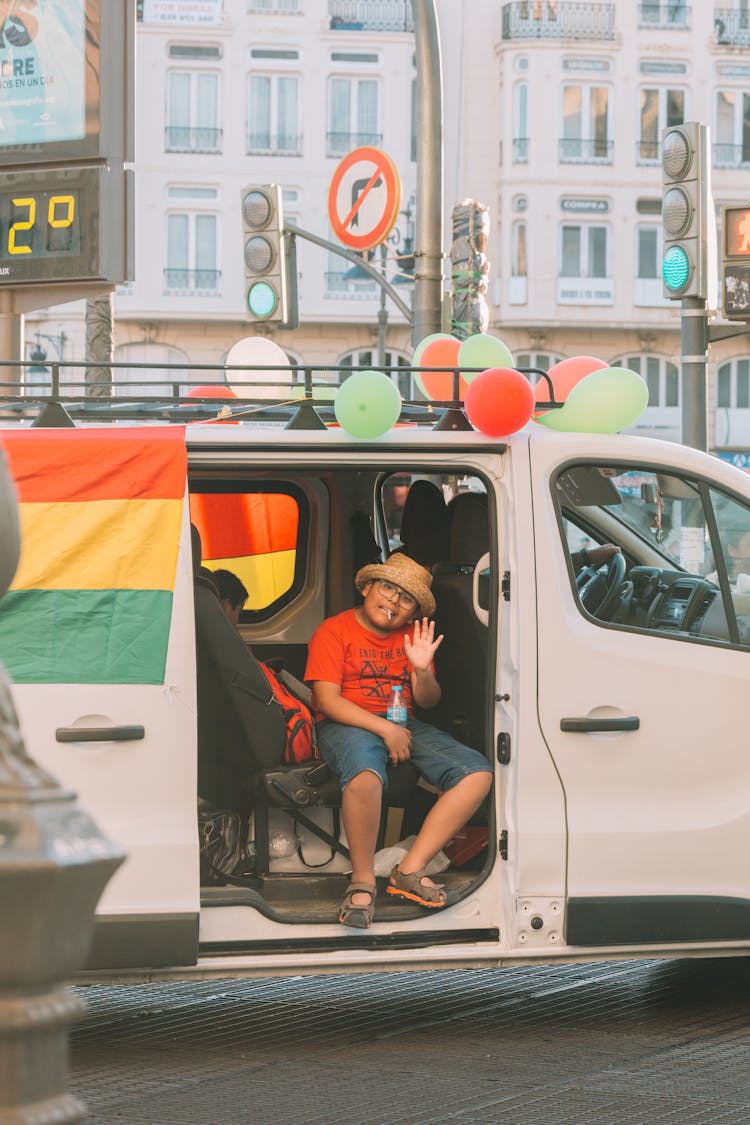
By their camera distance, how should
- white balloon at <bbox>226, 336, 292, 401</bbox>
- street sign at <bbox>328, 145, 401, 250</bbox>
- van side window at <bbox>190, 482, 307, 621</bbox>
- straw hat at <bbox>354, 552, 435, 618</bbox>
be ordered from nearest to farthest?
straw hat at <bbox>354, 552, 435, 618</bbox>, white balloon at <bbox>226, 336, 292, 401</bbox>, van side window at <bbox>190, 482, 307, 621</bbox>, street sign at <bbox>328, 145, 401, 250</bbox>

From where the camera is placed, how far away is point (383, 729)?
20.0 ft

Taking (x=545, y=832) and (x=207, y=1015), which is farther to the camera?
(x=207, y=1015)

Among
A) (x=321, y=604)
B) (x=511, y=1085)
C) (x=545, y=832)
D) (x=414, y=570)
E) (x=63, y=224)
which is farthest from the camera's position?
(x=63, y=224)

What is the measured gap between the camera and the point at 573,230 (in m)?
45.0

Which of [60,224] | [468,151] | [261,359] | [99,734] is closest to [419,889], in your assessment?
[99,734]

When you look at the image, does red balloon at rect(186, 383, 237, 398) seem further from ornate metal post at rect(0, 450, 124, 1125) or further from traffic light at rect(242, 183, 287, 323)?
traffic light at rect(242, 183, 287, 323)

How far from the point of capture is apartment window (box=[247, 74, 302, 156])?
4491cm

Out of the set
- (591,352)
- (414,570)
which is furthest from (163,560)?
(591,352)

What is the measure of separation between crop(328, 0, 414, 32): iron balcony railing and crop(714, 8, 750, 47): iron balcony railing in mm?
7643

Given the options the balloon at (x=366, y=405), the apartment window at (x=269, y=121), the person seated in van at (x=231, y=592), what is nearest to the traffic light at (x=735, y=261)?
the person seated in van at (x=231, y=592)

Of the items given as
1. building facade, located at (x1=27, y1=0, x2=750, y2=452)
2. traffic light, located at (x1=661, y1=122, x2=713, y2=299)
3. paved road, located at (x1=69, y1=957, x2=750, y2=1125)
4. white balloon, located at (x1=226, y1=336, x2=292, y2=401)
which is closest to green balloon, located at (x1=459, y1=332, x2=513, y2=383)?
white balloon, located at (x1=226, y1=336, x2=292, y2=401)

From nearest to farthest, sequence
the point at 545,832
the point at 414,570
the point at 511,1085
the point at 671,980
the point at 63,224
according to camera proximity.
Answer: the point at 511,1085 < the point at 545,832 < the point at 414,570 < the point at 671,980 < the point at 63,224

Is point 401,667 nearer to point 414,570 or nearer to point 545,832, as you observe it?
point 414,570

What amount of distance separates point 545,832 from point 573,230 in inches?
1594
